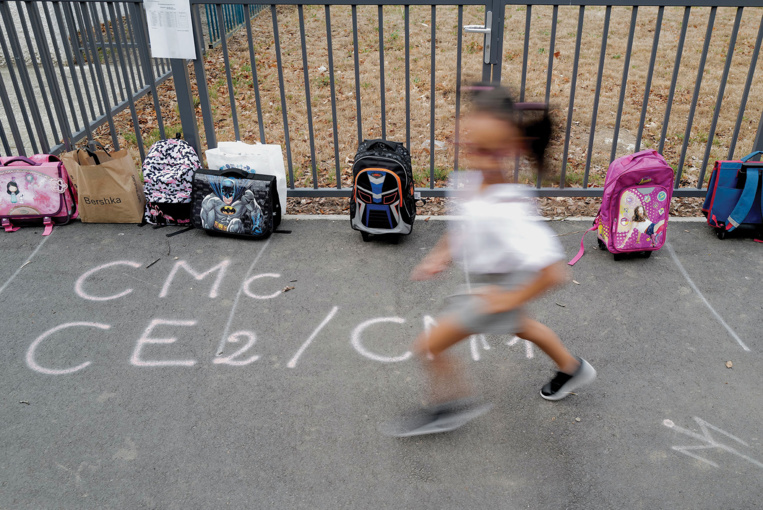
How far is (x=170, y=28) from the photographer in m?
4.86

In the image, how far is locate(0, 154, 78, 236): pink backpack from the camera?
16.3 feet

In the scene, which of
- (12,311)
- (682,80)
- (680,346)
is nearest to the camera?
(680,346)

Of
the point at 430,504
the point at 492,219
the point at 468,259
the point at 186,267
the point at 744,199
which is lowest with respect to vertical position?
the point at 430,504

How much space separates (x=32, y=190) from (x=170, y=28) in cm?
183

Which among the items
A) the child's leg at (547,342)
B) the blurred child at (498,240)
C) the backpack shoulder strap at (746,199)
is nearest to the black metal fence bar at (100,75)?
the blurred child at (498,240)

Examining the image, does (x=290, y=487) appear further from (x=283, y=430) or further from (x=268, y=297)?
(x=268, y=297)

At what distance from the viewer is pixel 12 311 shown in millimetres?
4043

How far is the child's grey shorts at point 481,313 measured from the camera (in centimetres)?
266

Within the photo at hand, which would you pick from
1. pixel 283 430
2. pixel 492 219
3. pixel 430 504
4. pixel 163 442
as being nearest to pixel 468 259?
pixel 492 219

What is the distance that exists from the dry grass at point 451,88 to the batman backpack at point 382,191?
0.65 meters

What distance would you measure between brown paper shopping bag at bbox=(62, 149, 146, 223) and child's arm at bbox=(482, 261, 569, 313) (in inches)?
144

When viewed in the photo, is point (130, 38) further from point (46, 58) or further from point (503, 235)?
point (503, 235)

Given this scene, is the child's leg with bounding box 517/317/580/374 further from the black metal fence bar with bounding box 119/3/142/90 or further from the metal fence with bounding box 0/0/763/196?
the black metal fence bar with bounding box 119/3/142/90

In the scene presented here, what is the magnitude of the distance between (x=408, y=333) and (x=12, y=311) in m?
2.76
